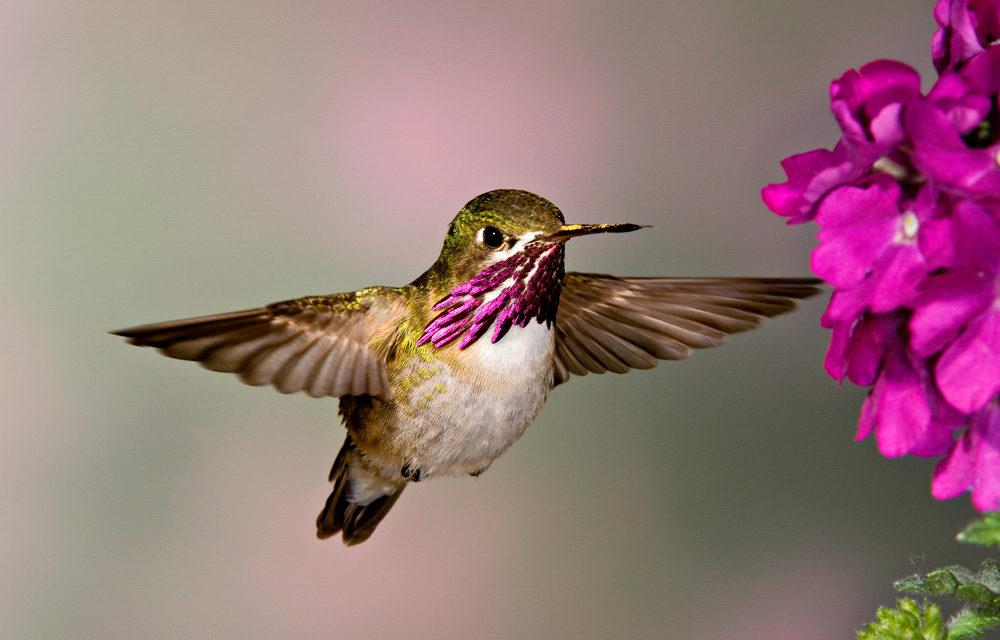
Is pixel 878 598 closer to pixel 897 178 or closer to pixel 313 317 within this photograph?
pixel 313 317

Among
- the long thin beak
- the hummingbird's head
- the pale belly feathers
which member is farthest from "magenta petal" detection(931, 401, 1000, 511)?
the pale belly feathers

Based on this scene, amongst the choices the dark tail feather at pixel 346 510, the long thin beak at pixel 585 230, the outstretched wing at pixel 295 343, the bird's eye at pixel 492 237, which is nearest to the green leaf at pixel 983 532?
the long thin beak at pixel 585 230

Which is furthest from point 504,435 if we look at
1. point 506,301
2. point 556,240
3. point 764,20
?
point 764,20

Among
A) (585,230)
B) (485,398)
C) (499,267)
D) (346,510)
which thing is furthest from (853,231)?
(346,510)

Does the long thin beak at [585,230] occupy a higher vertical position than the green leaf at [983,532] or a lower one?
higher

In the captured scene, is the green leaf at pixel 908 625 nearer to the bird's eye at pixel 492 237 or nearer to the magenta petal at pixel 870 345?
the magenta petal at pixel 870 345

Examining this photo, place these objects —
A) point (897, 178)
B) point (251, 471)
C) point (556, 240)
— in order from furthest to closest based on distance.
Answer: point (251, 471), point (556, 240), point (897, 178)

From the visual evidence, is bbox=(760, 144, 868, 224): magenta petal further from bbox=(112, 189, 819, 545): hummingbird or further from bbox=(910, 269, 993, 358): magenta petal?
bbox=(112, 189, 819, 545): hummingbird
